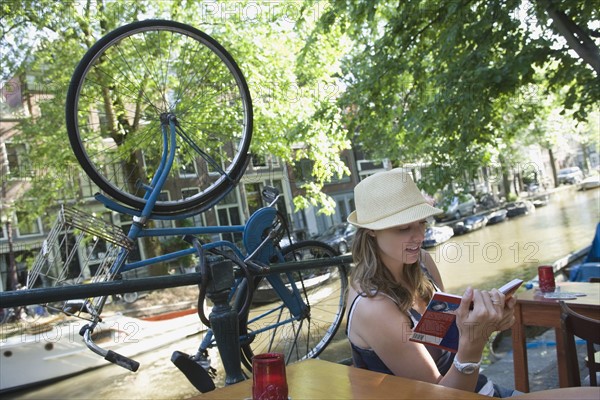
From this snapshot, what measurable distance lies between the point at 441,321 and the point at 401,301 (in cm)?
34

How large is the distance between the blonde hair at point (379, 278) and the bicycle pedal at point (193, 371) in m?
0.59

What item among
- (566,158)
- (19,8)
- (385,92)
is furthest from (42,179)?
(566,158)

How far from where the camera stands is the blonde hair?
6.24 ft

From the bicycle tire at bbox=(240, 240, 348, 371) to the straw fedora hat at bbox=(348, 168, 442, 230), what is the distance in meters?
0.65

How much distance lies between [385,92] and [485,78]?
7.05 feet

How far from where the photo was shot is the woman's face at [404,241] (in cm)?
201

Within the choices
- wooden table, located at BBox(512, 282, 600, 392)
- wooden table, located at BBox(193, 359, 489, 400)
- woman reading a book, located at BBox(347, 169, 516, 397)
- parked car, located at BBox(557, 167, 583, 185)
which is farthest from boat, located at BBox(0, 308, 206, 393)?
parked car, located at BBox(557, 167, 583, 185)

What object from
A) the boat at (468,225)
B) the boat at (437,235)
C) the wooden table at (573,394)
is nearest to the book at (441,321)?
the wooden table at (573,394)

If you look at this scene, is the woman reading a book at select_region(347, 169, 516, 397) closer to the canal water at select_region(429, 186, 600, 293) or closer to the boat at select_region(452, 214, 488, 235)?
the canal water at select_region(429, 186, 600, 293)

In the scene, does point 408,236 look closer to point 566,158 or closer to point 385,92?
point 385,92

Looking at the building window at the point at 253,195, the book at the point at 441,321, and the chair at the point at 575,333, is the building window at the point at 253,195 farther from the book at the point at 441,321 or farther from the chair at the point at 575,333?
the book at the point at 441,321

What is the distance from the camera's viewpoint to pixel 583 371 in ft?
14.1

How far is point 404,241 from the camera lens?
2.02 meters

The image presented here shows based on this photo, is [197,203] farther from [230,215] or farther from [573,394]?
[230,215]
